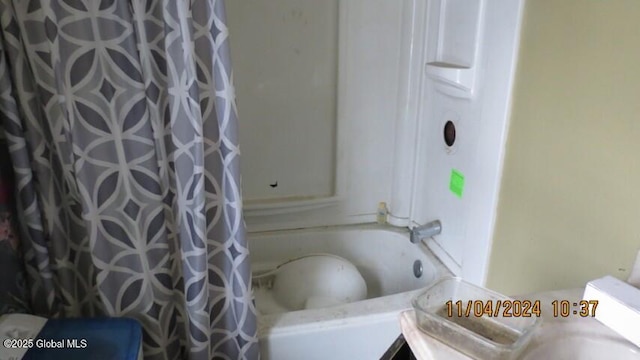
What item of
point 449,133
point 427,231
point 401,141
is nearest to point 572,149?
point 449,133

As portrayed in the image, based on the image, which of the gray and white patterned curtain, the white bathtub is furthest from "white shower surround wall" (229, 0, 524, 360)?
the gray and white patterned curtain

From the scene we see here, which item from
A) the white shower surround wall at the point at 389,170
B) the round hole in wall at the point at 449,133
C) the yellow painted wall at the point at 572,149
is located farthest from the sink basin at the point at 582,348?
the round hole in wall at the point at 449,133

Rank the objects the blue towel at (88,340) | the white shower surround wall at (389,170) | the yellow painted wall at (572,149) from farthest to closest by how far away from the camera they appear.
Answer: the white shower surround wall at (389,170), the blue towel at (88,340), the yellow painted wall at (572,149)

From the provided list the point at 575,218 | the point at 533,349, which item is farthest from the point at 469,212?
the point at 533,349

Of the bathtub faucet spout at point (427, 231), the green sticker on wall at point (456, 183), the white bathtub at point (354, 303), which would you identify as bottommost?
the white bathtub at point (354, 303)

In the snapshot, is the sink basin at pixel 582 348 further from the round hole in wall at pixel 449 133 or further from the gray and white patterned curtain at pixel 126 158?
the round hole in wall at pixel 449 133

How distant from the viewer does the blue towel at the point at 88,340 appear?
92 centimetres

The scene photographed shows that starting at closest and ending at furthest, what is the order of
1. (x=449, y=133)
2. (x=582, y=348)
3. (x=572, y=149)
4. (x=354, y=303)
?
(x=582, y=348), (x=572, y=149), (x=354, y=303), (x=449, y=133)

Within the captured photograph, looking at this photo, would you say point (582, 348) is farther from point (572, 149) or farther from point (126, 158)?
point (126, 158)

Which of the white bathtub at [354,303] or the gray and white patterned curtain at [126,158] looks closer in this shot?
the gray and white patterned curtain at [126,158]

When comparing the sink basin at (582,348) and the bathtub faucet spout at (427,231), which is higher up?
the sink basin at (582,348)

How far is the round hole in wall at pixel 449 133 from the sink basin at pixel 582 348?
0.85 meters

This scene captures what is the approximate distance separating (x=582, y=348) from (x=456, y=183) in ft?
2.60

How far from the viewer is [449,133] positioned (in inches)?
58.7
